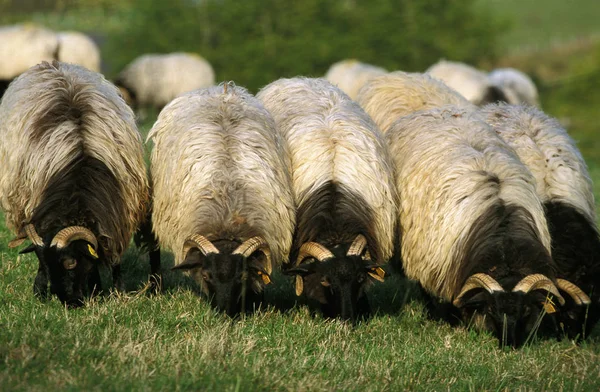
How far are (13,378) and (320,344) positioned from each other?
227 centimetres

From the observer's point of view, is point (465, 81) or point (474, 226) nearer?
point (474, 226)

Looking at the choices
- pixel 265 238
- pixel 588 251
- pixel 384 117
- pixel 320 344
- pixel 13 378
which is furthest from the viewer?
pixel 384 117

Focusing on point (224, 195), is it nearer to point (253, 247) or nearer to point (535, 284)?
point (253, 247)

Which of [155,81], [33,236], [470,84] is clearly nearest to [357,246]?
[33,236]

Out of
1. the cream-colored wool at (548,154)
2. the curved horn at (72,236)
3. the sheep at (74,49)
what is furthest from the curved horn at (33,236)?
the sheep at (74,49)

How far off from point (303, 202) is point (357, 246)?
0.73m

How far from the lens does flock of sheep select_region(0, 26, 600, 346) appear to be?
6.10 metres

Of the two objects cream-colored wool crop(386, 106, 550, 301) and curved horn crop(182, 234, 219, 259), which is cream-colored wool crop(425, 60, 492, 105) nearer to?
cream-colored wool crop(386, 106, 550, 301)

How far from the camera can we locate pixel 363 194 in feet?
22.2

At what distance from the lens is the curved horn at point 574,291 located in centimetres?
630

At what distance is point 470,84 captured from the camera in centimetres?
1831

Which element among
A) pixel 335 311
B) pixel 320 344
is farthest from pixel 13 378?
pixel 335 311

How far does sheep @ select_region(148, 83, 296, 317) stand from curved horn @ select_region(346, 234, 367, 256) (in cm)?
58

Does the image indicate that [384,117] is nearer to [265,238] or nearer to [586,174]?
[586,174]
